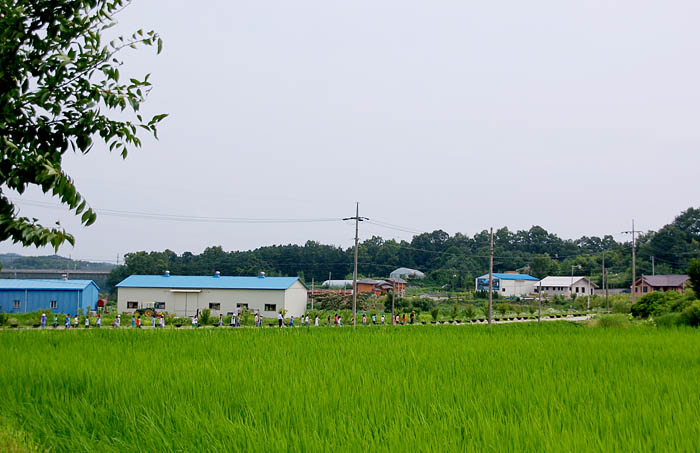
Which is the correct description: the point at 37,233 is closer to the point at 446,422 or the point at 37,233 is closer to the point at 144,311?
the point at 446,422

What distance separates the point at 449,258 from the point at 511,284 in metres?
8.32

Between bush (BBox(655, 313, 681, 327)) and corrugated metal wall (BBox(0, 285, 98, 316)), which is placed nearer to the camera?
bush (BBox(655, 313, 681, 327))

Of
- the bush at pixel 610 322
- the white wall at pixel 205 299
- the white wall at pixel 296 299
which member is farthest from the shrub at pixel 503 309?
the bush at pixel 610 322

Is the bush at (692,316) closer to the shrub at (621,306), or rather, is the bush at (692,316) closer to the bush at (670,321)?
the bush at (670,321)

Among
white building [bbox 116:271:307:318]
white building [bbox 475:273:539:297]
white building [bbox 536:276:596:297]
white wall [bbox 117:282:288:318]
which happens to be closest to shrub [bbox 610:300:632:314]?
white building [bbox 475:273:539:297]

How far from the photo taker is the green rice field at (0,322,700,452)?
3.98 metres

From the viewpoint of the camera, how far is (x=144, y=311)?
34594 millimetres

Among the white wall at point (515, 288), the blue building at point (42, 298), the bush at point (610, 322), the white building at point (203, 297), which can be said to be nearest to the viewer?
the bush at point (610, 322)

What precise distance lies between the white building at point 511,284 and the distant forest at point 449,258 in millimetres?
1689

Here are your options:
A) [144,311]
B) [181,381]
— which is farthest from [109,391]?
[144,311]

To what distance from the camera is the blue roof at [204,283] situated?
36.2 meters

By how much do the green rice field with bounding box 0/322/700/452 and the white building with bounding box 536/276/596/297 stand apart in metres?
55.1

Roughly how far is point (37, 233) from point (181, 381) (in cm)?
296

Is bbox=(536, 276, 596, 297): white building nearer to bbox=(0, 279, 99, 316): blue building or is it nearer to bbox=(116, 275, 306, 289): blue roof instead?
bbox=(116, 275, 306, 289): blue roof
